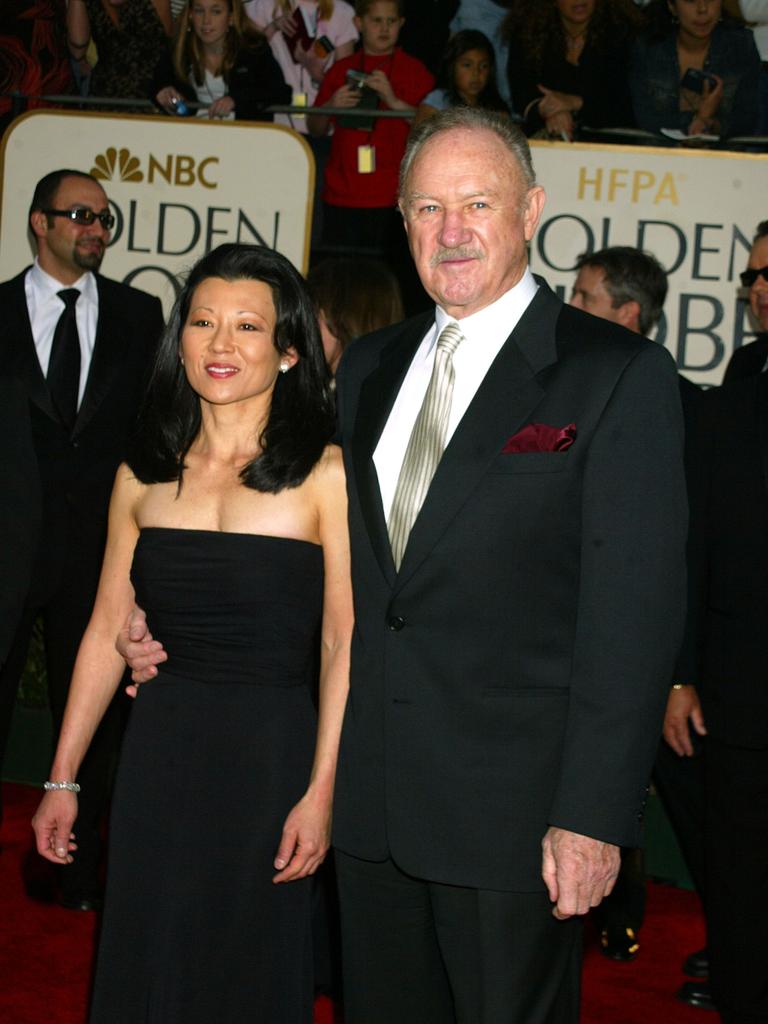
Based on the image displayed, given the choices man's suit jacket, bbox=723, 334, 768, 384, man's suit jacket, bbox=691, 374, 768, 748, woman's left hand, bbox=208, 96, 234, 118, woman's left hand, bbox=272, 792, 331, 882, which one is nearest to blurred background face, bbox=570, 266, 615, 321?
man's suit jacket, bbox=723, 334, 768, 384

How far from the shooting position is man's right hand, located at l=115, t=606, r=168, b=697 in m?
2.43

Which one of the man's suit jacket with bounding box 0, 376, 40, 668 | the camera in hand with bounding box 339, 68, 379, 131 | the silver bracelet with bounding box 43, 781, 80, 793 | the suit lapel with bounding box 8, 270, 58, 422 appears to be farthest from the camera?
the camera in hand with bounding box 339, 68, 379, 131

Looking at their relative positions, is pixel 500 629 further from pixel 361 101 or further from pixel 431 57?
pixel 431 57

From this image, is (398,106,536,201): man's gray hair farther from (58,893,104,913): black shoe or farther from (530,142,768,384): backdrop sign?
(530,142,768,384): backdrop sign

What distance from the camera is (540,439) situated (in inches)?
80.3

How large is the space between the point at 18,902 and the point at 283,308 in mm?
2498

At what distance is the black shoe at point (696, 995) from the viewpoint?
365 centimetres

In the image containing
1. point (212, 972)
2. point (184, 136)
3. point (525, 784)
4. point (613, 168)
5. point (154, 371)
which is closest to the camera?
point (525, 784)

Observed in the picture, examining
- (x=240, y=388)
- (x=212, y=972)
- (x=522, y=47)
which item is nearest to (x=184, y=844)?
(x=212, y=972)

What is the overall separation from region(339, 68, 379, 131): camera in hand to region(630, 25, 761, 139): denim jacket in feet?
3.82

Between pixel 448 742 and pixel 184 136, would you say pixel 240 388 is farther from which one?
pixel 184 136

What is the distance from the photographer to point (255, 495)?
2430mm

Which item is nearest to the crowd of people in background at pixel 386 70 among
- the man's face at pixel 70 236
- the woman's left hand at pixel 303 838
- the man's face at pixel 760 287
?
the man's face at pixel 70 236

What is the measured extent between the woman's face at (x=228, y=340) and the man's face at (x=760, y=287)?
1618mm
